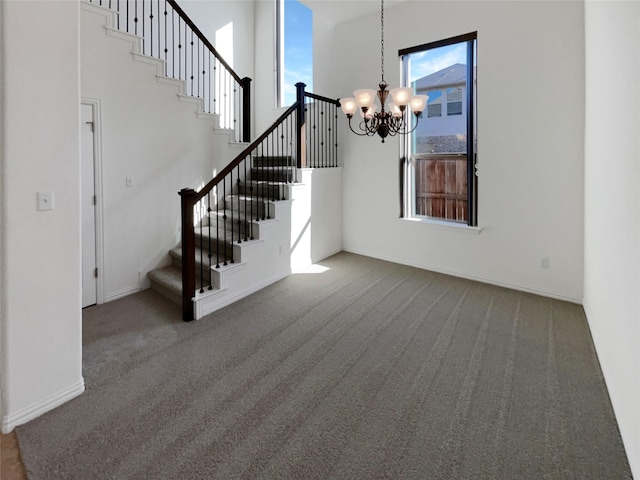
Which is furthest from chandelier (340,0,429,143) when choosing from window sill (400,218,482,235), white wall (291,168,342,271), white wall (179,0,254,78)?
white wall (179,0,254,78)

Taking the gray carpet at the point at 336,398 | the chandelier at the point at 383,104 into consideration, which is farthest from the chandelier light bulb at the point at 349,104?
the gray carpet at the point at 336,398

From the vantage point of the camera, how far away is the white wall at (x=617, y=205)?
172cm

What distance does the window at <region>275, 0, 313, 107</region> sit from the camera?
635cm

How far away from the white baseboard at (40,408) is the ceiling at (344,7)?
5.26 metres

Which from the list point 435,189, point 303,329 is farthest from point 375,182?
point 303,329

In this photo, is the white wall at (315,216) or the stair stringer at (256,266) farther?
the white wall at (315,216)

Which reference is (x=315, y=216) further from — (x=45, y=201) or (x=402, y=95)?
(x=45, y=201)

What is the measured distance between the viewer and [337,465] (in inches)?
67.1

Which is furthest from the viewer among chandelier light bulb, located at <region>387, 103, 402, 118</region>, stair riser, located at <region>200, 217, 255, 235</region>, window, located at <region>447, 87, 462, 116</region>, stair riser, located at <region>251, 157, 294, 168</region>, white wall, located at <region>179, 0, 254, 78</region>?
white wall, located at <region>179, 0, 254, 78</region>

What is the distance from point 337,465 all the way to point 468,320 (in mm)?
2125

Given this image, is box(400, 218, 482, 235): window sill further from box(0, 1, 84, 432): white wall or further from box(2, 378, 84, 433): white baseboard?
box(2, 378, 84, 433): white baseboard

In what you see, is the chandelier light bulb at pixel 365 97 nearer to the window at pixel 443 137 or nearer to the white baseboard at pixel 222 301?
the window at pixel 443 137

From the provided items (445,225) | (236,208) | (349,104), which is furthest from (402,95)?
(236,208)

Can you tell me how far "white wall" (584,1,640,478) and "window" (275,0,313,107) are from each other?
14.6ft
